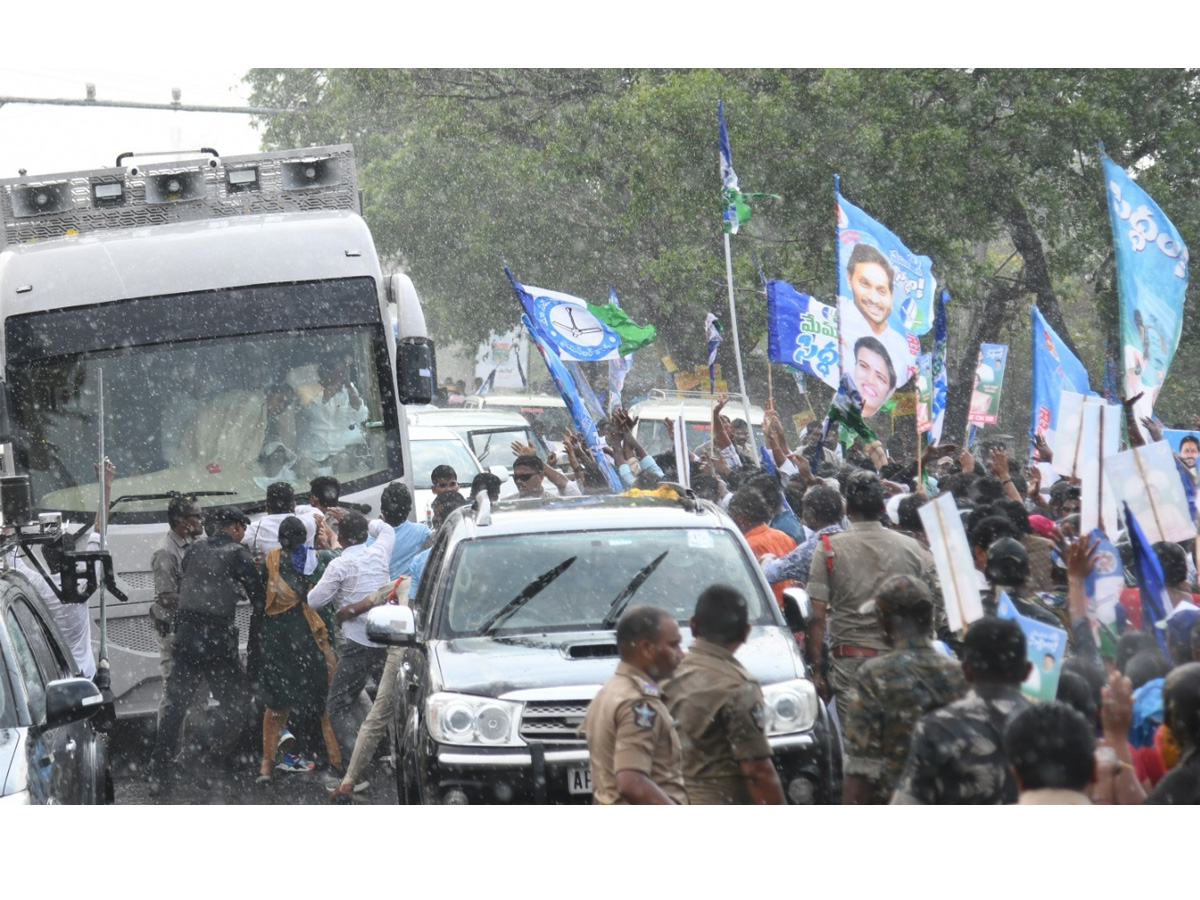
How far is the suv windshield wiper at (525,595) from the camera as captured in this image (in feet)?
22.4

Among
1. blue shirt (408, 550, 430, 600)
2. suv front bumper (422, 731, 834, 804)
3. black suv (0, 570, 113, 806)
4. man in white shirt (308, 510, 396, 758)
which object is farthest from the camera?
blue shirt (408, 550, 430, 600)

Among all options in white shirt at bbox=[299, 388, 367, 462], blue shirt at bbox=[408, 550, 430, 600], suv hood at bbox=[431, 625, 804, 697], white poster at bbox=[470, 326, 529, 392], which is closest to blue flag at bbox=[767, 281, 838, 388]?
white shirt at bbox=[299, 388, 367, 462]

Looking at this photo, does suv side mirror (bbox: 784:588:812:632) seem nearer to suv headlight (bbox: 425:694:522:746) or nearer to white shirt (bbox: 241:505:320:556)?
suv headlight (bbox: 425:694:522:746)

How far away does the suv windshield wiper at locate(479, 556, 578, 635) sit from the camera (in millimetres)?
6832

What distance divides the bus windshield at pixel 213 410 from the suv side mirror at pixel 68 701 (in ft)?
14.4

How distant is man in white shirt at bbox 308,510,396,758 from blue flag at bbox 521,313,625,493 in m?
2.12

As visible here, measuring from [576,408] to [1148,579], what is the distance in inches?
243

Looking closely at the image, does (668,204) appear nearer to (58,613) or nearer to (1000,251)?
(58,613)

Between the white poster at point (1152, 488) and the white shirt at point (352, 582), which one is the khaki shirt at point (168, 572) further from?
the white poster at point (1152, 488)

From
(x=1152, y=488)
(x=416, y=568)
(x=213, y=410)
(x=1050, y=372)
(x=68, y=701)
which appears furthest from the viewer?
(x=1050, y=372)

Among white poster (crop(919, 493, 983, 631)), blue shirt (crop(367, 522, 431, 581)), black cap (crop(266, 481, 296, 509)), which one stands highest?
white poster (crop(919, 493, 983, 631))

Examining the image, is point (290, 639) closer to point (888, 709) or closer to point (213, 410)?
point (213, 410)

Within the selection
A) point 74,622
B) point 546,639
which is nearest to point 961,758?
point 546,639

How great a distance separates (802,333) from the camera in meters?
13.0
